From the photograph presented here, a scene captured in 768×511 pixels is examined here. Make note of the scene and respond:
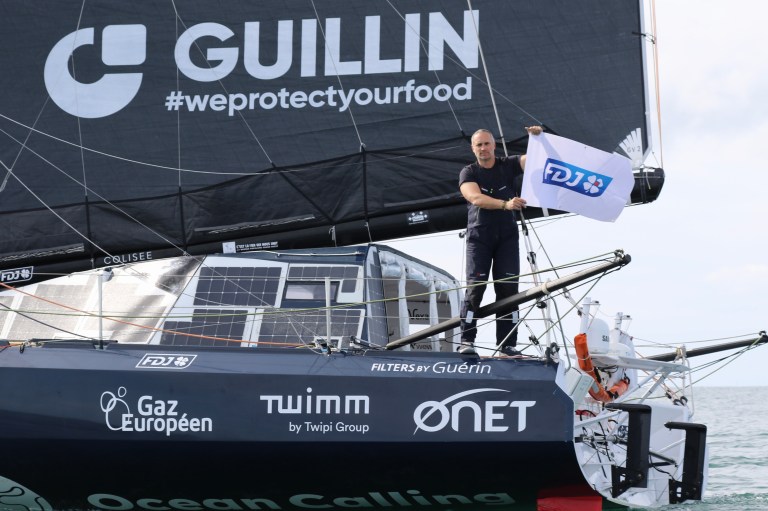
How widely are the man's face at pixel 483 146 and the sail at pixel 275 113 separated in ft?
4.22

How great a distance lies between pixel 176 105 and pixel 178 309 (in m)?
1.64

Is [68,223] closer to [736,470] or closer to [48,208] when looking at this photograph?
[48,208]

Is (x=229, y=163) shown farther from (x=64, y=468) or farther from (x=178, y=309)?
(x=64, y=468)

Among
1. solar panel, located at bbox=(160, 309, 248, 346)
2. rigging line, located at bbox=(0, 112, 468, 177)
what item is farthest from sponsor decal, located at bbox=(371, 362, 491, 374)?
rigging line, located at bbox=(0, 112, 468, 177)

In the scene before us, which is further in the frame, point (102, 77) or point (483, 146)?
point (102, 77)

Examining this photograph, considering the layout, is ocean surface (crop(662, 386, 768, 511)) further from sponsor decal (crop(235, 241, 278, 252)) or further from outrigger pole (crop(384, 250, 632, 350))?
sponsor decal (crop(235, 241, 278, 252))

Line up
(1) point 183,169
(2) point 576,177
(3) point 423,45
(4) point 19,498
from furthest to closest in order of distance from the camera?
(1) point 183,169
(3) point 423,45
(4) point 19,498
(2) point 576,177

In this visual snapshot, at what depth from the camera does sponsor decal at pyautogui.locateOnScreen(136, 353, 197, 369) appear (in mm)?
6953

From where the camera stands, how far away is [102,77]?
9203mm

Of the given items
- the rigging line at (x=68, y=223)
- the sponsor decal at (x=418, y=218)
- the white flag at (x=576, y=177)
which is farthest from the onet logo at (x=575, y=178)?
the rigging line at (x=68, y=223)

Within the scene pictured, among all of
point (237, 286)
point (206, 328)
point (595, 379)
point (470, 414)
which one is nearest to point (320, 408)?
point (470, 414)

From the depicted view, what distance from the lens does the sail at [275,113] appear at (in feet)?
28.6

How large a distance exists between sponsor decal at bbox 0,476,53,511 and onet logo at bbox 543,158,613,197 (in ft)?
11.6

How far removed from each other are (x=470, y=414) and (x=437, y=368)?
32 cm
